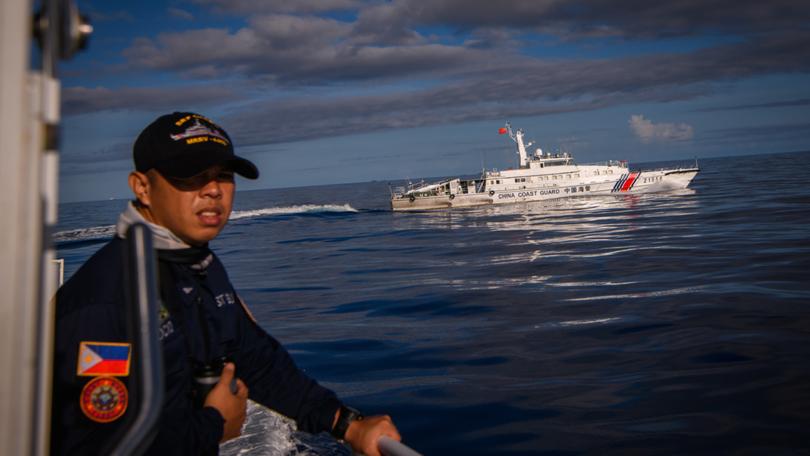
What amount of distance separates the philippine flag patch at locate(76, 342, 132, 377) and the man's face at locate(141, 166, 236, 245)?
0.61 m

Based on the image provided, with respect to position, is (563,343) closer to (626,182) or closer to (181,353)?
(181,353)

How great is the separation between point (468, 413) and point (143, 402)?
14.8ft

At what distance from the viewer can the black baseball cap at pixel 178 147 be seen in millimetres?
1965

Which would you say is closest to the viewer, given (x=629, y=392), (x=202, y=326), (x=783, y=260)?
(x=202, y=326)

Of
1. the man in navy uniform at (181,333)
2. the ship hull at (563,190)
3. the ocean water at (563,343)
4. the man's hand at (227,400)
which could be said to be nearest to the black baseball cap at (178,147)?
the man in navy uniform at (181,333)

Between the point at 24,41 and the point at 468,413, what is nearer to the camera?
the point at 24,41

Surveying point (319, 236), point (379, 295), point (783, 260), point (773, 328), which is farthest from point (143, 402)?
point (319, 236)

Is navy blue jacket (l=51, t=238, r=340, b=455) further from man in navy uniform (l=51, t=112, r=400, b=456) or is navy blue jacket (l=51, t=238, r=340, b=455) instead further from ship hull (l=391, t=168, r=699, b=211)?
ship hull (l=391, t=168, r=699, b=211)

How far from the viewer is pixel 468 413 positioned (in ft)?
17.7

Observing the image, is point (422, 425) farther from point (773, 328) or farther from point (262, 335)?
point (773, 328)

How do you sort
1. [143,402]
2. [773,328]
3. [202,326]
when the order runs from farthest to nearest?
[773,328], [202,326], [143,402]

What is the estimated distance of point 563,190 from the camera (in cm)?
4866

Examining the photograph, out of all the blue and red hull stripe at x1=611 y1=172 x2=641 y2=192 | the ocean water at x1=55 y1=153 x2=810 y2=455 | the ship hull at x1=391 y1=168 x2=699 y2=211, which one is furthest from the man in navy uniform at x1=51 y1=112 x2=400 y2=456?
the blue and red hull stripe at x1=611 y1=172 x2=641 y2=192

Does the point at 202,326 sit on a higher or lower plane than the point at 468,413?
higher
